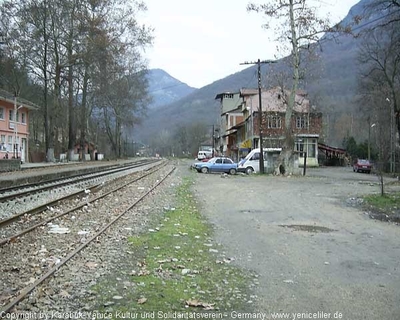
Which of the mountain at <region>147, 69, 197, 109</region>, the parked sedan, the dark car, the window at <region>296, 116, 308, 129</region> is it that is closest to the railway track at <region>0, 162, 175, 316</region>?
the parked sedan

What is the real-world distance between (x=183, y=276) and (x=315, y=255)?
279 centimetres

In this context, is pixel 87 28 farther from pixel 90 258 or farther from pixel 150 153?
pixel 150 153

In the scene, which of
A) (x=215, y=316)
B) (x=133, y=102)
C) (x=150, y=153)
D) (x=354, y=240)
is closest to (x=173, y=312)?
(x=215, y=316)

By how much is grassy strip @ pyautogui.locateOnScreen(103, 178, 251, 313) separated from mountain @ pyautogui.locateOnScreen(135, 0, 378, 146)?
59.8 feet

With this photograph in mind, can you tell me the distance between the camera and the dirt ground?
19.2ft

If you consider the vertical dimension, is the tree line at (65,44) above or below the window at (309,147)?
above

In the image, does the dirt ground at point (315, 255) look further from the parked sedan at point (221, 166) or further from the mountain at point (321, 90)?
the parked sedan at point (221, 166)

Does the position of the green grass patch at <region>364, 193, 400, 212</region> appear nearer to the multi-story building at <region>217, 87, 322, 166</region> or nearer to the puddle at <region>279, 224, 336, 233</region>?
the puddle at <region>279, 224, 336, 233</region>

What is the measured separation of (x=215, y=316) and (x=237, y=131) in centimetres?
7823

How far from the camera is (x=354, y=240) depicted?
10.3m

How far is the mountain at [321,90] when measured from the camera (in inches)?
1527

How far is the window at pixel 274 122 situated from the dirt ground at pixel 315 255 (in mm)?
42024

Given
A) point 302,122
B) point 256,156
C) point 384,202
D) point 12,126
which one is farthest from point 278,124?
point 384,202

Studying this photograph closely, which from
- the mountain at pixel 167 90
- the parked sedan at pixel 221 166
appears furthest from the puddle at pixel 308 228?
the mountain at pixel 167 90
